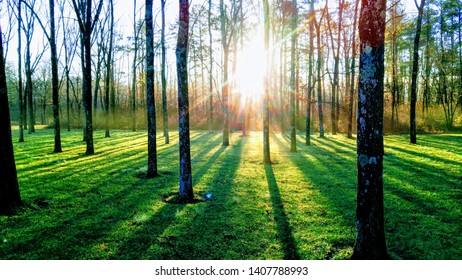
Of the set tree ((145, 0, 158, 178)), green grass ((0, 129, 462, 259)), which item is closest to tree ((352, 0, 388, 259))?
green grass ((0, 129, 462, 259))

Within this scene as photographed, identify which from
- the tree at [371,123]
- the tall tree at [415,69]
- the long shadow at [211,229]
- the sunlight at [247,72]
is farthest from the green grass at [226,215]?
the sunlight at [247,72]

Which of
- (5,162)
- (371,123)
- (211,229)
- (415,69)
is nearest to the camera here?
(371,123)

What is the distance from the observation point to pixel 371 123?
10.6 ft

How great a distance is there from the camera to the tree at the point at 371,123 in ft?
10.4

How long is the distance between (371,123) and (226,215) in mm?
3204

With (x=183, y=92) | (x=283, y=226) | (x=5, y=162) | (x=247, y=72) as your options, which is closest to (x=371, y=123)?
(x=283, y=226)

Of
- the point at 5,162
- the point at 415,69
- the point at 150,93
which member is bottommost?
the point at 5,162

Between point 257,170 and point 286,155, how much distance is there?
381cm

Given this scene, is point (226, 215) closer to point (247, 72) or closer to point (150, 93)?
point (150, 93)

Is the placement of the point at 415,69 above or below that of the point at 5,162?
above

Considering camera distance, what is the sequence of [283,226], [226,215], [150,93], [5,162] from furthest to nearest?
[150,93], [226,215], [5,162], [283,226]

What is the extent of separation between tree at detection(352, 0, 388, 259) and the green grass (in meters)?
0.71

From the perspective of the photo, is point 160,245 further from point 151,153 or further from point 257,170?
point 257,170

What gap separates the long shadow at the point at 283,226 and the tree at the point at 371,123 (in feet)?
3.35
